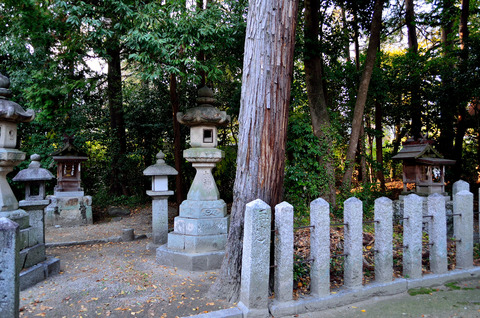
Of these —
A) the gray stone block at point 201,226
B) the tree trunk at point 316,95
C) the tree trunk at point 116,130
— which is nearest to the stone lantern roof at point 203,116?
the gray stone block at point 201,226

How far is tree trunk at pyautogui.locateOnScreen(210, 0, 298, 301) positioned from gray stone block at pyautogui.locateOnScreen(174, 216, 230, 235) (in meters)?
1.51

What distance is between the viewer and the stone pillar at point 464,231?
4438mm

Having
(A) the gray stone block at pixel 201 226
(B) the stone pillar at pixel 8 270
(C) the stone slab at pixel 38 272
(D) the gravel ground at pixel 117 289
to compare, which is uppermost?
(B) the stone pillar at pixel 8 270

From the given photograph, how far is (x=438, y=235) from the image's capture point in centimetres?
420

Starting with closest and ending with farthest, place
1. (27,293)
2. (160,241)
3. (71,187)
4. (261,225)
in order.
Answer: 1. (261,225)
2. (27,293)
3. (160,241)
4. (71,187)

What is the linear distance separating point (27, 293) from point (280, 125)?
4.04 meters

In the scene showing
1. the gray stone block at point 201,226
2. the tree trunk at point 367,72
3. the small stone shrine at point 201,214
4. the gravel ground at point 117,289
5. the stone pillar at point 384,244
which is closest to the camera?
the gravel ground at point 117,289

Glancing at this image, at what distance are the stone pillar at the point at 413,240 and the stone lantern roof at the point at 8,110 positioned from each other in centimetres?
596

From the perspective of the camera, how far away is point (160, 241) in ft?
21.5

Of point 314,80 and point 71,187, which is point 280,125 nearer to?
point 314,80

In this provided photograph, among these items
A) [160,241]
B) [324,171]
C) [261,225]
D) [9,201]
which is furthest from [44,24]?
[324,171]

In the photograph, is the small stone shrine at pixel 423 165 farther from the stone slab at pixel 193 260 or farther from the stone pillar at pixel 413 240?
the stone slab at pixel 193 260

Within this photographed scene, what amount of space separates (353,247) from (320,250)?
19.8 inches

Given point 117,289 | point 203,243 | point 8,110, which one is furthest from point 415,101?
point 8,110
